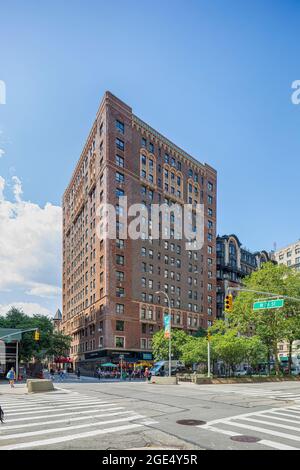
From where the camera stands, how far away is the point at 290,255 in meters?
142

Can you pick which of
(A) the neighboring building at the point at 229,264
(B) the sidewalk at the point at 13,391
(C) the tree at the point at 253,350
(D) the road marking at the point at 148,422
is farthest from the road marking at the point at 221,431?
(A) the neighboring building at the point at 229,264

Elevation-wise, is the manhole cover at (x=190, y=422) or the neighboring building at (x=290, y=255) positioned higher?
the neighboring building at (x=290, y=255)

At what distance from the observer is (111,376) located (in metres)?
63.3

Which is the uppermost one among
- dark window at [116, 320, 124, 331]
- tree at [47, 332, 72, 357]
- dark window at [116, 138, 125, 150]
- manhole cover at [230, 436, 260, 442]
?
dark window at [116, 138, 125, 150]

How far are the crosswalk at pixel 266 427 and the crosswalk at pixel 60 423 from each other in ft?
8.95

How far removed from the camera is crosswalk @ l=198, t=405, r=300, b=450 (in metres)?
11.6

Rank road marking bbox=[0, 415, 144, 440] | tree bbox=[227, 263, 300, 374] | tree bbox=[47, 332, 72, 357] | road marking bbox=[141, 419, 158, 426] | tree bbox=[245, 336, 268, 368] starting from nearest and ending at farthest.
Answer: road marking bbox=[0, 415, 144, 440] → road marking bbox=[141, 419, 158, 426] → tree bbox=[245, 336, 268, 368] → tree bbox=[227, 263, 300, 374] → tree bbox=[47, 332, 72, 357]

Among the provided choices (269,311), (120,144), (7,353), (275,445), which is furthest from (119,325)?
(275,445)

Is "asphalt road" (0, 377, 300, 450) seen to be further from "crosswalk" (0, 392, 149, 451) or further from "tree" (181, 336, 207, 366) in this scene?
"tree" (181, 336, 207, 366)

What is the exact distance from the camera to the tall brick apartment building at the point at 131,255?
74000mm

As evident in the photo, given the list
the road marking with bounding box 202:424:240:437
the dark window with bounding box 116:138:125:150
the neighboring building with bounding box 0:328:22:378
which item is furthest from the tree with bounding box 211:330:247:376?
the dark window with bounding box 116:138:125:150

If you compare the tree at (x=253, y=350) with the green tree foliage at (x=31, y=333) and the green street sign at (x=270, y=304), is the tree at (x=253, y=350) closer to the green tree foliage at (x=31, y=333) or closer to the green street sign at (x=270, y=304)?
the green street sign at (x=270, y=304)

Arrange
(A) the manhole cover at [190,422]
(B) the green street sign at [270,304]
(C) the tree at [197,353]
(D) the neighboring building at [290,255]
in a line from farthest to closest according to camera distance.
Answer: (D) the neighboring building at [290,255] < (C) the tree at [197,353] < (B) the green street sign at [270,304] < (A) the manhole cover at [190,422]

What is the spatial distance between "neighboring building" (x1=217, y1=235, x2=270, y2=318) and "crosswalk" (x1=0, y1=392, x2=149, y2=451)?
8840cm
